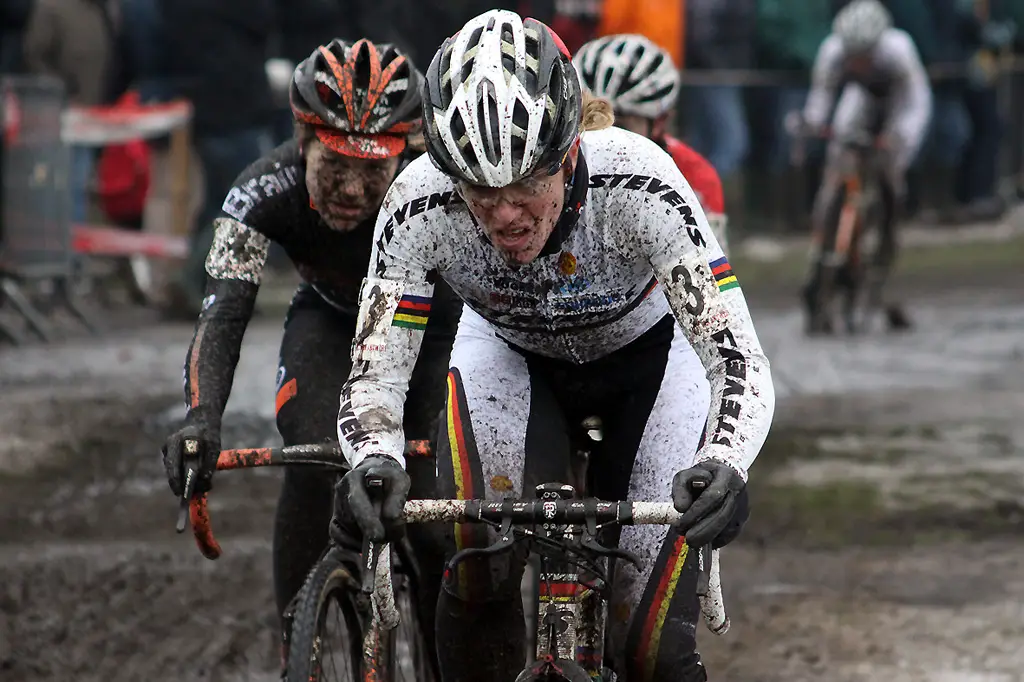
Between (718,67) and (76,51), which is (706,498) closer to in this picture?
(76,51)

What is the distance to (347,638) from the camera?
16.8 ft

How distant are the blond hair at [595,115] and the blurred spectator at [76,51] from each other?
8985mm

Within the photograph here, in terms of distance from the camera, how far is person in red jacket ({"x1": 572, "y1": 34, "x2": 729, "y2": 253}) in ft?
22.5

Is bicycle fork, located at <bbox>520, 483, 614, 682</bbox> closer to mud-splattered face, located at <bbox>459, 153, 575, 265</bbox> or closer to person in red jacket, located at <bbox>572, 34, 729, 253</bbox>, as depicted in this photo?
mud-splattered face, located at <bbox>459, 153, 575, 265</bbox>

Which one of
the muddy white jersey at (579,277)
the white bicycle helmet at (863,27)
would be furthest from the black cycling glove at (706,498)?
the white bicycle helmet at (863,27)

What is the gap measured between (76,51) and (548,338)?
9866 mm

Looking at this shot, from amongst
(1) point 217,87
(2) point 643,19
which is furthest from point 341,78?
(2) point 643,19

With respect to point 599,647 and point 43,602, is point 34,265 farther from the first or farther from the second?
point 599,647

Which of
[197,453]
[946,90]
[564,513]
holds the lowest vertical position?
[946,90]

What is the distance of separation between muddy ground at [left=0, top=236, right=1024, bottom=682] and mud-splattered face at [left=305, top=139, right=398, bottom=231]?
177 cm

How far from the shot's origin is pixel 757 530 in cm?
814

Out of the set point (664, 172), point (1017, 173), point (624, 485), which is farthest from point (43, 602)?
point (1017, 173)

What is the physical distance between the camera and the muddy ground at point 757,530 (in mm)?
6547

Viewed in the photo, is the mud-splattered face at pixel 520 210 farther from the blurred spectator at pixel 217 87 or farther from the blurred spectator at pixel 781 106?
the blurred spectator at pixel 781 106
